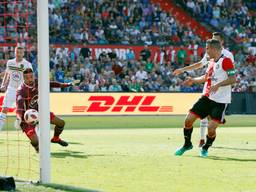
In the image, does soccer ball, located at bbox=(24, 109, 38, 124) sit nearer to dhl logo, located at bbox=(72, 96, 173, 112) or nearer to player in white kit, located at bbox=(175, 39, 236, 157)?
player in white kit, located at bbox=(175, 39, 236, 157)

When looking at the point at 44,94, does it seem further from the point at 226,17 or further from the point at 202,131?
the point at 226,17

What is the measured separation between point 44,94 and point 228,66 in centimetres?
544

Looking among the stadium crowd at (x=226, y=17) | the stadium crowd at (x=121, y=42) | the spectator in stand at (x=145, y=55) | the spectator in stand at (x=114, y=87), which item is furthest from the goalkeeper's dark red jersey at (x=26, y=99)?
the stadium crowd at (x=226, y=17)

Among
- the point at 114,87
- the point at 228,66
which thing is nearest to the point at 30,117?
the point at 228,66

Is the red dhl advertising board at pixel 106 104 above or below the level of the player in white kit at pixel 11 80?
below

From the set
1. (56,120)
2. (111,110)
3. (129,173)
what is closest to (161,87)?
(111,110)

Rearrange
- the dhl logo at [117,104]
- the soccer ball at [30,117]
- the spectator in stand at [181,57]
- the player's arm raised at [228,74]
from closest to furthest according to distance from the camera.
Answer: the soccer ball at [30,117] < the player's arm raised at [228,74] < the dhl logo at [117,104] < the spectator in stand at [181,57]

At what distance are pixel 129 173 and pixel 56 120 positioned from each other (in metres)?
4.94

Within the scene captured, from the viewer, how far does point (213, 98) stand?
14.3 m

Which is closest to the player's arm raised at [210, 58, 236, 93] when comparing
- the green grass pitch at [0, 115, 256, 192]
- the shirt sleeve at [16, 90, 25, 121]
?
the green grass pitch at [0, 115, 256, 192]

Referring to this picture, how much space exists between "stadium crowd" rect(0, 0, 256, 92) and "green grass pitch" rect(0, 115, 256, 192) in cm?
1369

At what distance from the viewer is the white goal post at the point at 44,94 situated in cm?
952

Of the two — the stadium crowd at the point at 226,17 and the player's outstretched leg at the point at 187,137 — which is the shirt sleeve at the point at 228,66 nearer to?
the player's outstretched leg at the point at 187,137

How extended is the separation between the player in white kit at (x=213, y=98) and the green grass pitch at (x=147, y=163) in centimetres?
35
